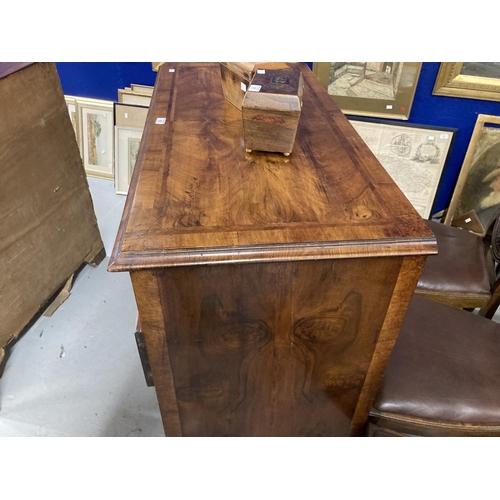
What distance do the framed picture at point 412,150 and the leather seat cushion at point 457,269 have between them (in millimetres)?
741

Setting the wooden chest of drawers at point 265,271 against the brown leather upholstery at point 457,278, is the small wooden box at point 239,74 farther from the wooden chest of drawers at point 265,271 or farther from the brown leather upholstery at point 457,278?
the brown leather upholstery at point 457,278

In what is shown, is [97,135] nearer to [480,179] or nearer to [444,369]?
[480,179]

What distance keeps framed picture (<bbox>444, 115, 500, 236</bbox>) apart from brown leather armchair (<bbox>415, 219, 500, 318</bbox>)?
2.19ft

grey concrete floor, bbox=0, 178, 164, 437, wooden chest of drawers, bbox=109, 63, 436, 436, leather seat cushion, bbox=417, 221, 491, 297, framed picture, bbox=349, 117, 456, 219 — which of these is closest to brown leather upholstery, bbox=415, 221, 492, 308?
leather seat cushion, bbox=417, 221, 491, 297

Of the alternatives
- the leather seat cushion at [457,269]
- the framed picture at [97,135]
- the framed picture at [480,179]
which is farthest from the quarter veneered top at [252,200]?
the framed picture at [97,135]

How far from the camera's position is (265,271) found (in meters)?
0.67

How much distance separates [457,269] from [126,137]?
186cm

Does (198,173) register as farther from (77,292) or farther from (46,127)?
(77,292)

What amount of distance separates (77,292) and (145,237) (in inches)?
52.0

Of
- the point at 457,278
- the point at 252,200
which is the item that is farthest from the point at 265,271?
the point at 457,278

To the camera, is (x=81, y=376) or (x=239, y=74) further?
(x=81, y=376)

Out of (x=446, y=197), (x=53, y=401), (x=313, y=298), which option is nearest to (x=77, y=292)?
(x=53, y=401)

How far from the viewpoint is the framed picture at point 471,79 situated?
180 cm

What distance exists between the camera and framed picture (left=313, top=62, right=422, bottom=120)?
1.89 m
